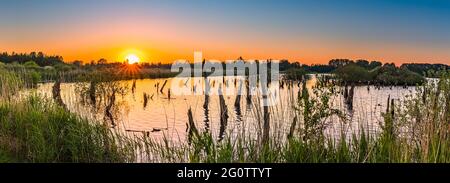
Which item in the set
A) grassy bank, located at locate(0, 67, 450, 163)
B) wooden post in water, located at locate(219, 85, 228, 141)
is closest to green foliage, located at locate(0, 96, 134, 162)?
grassy bank, located at locate(0, 67, 450, 163)

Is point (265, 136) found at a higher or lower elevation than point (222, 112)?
higher

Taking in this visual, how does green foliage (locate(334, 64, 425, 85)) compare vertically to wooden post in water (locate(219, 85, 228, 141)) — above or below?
above

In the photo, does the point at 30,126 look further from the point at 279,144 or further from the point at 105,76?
the point at 105,76

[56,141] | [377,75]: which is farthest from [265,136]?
[377,75]

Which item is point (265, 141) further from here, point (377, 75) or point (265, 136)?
point (377, 75)

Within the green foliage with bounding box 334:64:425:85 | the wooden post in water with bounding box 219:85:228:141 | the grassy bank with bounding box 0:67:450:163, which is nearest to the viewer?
the grassy bank with bounding box 0:67:450:163

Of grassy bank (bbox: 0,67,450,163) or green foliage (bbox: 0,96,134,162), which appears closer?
grassy bank (bbox: 0,67,450,163)

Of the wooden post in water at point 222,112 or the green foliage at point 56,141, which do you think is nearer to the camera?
the green foliage at point 56,141

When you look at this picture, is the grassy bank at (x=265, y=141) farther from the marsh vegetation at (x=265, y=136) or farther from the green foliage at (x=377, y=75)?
the green foliage at (x=377, y=75)

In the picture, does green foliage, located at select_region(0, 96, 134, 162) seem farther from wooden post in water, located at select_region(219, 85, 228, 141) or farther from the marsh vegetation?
wooden post in water, located at select_region(219, 85, 228, 141)

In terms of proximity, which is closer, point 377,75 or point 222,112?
point 222,112


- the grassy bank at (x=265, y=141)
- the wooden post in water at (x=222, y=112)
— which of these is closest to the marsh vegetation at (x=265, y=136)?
the grassy bank at (x=265, y=141)

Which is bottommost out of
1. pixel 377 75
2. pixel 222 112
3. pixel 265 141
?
pixel 222 112
